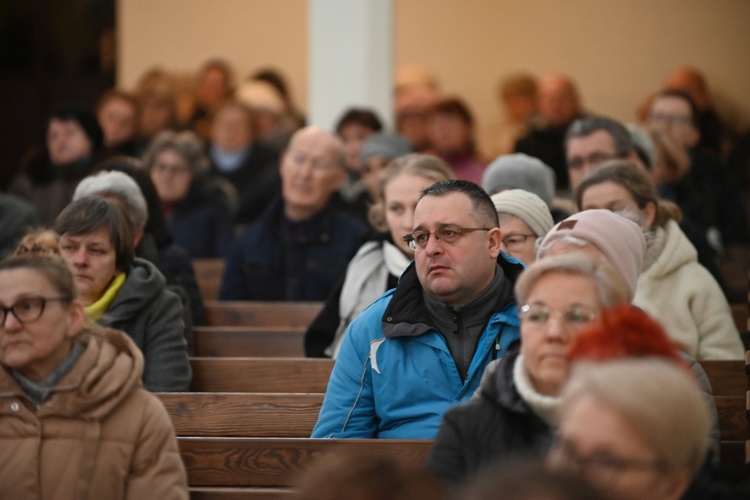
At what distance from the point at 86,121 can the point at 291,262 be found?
7.80 ft

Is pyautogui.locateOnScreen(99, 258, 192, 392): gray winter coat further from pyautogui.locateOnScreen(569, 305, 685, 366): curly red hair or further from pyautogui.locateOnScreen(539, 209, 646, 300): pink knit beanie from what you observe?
pyautogui.locateOnScreen(569, 305, 685, 366): curly red hair

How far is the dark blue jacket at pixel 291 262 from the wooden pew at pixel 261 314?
0.64m

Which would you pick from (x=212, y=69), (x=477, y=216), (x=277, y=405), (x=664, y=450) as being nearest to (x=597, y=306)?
(x=664, y=450)

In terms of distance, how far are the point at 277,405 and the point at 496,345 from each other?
0.74 m

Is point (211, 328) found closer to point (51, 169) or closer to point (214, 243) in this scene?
→ point (214, 243)

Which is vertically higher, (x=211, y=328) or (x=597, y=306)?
(x=597, y=306)

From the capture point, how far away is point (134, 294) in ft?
16.2

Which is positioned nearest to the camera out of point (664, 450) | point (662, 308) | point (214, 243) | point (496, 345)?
point (664, 450)

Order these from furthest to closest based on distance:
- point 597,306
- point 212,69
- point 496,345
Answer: point 212,69 → point 496,345 → point 597,306

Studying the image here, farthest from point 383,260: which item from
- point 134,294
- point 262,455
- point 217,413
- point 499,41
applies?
point 499,41

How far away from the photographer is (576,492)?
2.34m

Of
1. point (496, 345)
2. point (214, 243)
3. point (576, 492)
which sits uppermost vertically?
point (576, 492)

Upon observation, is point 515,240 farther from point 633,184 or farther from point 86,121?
point 86,121

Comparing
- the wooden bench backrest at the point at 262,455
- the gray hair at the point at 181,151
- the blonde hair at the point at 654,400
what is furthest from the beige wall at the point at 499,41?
the blonde hair at the point at 654,400
